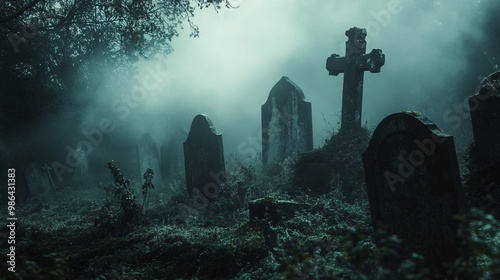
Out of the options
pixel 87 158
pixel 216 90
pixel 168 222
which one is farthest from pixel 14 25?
pixel 216 90

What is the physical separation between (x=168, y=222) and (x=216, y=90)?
1588 centimetres

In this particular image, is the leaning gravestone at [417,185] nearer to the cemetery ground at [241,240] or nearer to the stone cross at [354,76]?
the cemetery ground at [241,240]

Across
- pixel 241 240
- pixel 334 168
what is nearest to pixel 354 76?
pixel 334 168

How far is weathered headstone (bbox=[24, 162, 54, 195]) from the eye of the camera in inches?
577

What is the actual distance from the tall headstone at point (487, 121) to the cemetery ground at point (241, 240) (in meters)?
2.11

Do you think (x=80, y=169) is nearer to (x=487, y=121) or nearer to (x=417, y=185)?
(x=487, y=121)

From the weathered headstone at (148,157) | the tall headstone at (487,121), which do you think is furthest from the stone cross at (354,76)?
the weathered headstone at (148,157)

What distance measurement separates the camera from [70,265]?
539 cm

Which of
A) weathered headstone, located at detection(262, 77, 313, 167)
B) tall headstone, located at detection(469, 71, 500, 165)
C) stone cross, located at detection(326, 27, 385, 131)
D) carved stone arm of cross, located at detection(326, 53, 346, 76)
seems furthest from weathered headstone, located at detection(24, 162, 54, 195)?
tall headstone, located at detection(469, 71, 500, 165)

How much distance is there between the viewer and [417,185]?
13.7ft

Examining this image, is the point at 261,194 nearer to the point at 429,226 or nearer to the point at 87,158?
the point at 429,226

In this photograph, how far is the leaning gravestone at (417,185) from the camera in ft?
12.7

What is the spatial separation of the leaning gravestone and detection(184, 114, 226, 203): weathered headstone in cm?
479

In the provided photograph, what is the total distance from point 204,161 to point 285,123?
8.98ft
